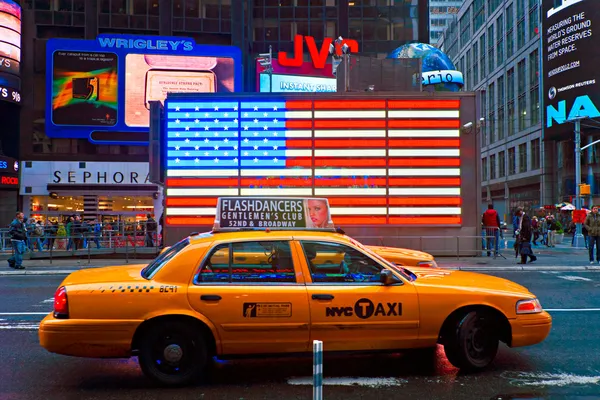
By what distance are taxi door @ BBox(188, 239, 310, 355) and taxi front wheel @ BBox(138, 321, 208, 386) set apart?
0.79 ft

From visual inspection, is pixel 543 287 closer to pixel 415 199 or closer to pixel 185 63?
pixel 415 199

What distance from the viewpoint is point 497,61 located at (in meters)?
68.6

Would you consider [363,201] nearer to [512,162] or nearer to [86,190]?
[86,190]

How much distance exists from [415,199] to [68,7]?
32649 mm

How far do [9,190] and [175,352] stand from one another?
3478cm

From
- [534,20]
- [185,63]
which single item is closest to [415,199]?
[185,63]

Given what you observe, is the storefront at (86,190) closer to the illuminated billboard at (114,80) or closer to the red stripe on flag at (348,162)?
the illuminated billboard at (114,80)

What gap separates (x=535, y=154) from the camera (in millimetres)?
57969

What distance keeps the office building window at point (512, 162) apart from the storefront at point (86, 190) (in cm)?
4479

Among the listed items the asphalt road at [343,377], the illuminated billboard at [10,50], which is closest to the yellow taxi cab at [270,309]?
the asphalt road at [343,377]

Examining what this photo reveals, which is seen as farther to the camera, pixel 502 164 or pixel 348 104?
pixel 502 164

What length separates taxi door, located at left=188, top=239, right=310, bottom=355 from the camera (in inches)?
205

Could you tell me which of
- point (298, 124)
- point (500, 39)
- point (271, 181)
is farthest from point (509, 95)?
point (271, 181)

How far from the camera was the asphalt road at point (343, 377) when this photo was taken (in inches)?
199
